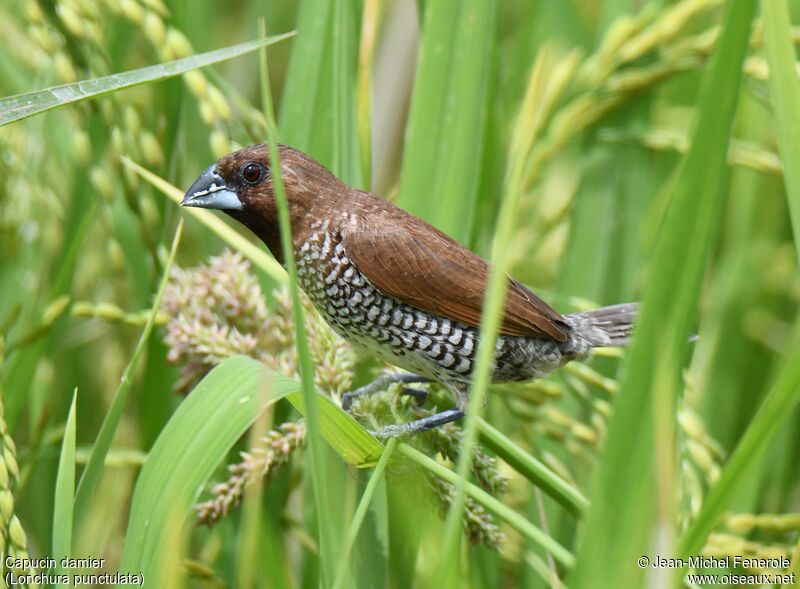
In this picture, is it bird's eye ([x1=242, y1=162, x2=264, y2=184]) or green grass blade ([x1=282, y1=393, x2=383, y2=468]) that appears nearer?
green grass blade ([x1=282, y1=393, x2=383, y2=468])

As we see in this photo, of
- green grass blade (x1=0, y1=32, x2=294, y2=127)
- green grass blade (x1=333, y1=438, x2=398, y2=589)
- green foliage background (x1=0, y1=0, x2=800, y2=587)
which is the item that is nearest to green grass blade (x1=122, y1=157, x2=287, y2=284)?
green foliage background (x1=0, y1=0, x2=800, y2=587)

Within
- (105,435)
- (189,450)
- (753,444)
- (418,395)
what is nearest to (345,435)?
(189,450)

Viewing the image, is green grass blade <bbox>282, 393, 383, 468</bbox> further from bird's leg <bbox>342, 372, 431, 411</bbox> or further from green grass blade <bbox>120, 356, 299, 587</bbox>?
bird's leg <bbox>342, 372, 431, 411</bbox>

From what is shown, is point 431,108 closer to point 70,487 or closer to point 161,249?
point 161,249

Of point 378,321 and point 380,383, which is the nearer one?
point 378,321

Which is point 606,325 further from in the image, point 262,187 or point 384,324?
point 262,187

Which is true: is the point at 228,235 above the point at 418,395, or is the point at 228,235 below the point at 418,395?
above

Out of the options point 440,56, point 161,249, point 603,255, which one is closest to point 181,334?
point 161,249

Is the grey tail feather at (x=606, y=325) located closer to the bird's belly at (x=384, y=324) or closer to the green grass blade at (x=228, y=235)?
the bird's belly at (x=384, y=324)
